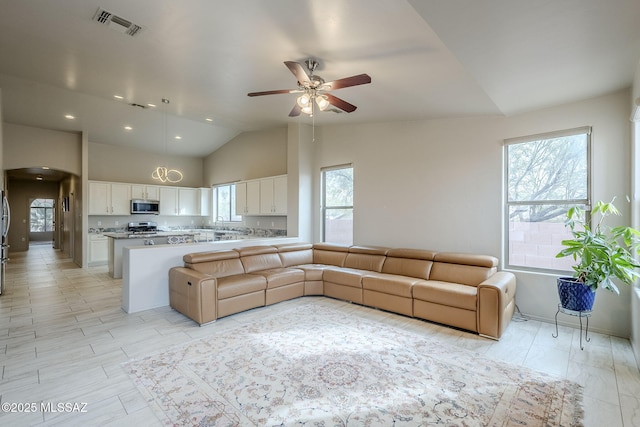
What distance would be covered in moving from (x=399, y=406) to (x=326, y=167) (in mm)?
4769

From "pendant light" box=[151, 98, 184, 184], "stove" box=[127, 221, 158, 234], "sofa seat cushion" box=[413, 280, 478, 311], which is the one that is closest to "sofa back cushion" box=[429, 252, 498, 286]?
"sofa seat cushion" box=[413, 280, 478, 311]

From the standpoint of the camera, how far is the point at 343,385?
2395 millimetres

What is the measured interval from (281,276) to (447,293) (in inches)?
93.8

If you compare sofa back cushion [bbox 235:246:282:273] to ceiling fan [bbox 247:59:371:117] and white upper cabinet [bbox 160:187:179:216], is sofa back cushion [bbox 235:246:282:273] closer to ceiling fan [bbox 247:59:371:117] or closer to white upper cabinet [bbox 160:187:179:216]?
ceiling fan [bbox 247:59:371:117]

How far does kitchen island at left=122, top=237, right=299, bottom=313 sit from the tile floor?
0.66 ft

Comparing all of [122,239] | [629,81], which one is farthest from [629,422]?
[122,239]

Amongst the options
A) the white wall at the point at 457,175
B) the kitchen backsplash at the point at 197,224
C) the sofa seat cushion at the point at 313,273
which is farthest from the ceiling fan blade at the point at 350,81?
the kitchen backsplash at the point at 197,224

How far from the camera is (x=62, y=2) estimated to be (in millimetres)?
2604

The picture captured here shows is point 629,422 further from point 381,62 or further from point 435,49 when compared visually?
point 381,62

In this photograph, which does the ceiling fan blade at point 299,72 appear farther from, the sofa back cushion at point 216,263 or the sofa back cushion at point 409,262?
the sofa back cushion at point 409,262

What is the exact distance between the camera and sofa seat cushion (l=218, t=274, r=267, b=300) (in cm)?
390

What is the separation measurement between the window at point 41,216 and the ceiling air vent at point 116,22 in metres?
14.6

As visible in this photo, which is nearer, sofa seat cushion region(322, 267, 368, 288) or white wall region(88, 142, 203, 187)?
sofa seat cushion region(322, 267, 368, 288)

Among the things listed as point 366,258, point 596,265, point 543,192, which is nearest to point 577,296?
point 596,265
